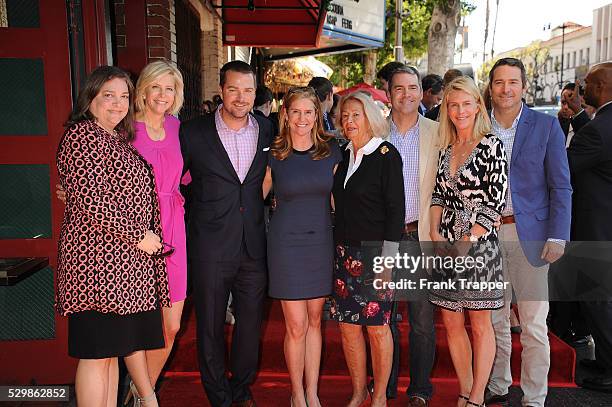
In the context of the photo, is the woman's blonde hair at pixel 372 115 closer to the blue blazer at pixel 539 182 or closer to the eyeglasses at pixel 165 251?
the blue blazer at pixel 539 182

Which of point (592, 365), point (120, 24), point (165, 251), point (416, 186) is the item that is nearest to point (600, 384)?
point (592, 365)

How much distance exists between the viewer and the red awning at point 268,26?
8.77 metres

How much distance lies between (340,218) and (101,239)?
1393mm

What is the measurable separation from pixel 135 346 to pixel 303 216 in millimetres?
1183

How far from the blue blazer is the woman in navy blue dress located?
3.71ft

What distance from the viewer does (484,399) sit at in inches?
156

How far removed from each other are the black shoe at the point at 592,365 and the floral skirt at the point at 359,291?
200 centimetres

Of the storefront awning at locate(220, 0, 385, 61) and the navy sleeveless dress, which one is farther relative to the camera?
the storefront awning at locate(220, 0, 385, 61)

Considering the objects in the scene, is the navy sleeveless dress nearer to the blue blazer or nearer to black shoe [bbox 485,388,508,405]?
the blue blazer

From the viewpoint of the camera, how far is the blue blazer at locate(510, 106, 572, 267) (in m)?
3.59

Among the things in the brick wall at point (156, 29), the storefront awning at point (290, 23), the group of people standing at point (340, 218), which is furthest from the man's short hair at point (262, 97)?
the group of people standing at point (340, 218)
